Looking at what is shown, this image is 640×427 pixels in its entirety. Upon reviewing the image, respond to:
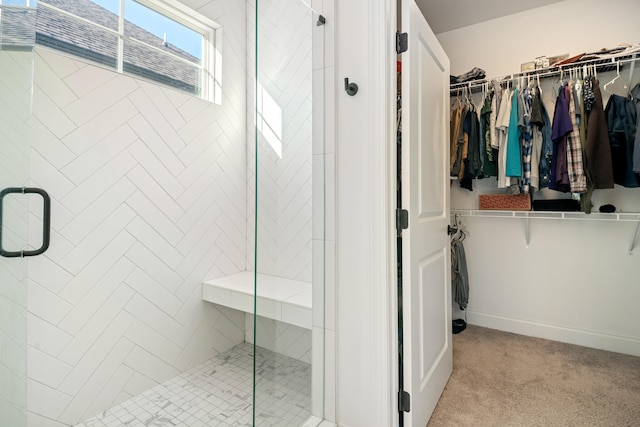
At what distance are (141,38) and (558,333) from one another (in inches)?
145

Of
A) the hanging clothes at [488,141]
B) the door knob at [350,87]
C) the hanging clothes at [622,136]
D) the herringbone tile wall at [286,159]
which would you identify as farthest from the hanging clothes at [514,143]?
the herringbone tile wall at [286,159]

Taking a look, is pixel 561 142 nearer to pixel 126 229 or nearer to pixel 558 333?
pixel 558 333

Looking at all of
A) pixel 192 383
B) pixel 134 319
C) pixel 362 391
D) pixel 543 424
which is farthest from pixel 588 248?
pixel 134 319

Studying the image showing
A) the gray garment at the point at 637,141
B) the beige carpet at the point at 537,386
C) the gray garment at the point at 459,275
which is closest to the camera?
the beige carpet at the point at 537,386

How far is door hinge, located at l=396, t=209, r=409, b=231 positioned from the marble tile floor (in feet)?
2.27

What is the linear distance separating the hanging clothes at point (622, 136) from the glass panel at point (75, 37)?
3.19 meters

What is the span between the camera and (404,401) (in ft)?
4.29

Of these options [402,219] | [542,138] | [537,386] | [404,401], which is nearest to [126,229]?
[402,219]

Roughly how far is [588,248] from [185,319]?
3011 mm

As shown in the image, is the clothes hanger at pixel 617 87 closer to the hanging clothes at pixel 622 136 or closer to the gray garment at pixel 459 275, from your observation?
the hanging clothes at pixel 622 136

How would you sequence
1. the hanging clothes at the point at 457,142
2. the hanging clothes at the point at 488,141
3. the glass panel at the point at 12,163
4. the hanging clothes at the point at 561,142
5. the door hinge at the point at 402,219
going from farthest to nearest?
the hanging clothes at the point at 457,142
the hanging clothes at the point at 488,141
the hanging clothes at the point at 561,142
the door hinge at the point at 402,219
the glass panel at the point at 12,163

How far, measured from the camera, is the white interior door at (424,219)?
1298 millimetres

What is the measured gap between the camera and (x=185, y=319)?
217cm

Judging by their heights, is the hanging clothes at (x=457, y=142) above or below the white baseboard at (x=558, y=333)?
above
